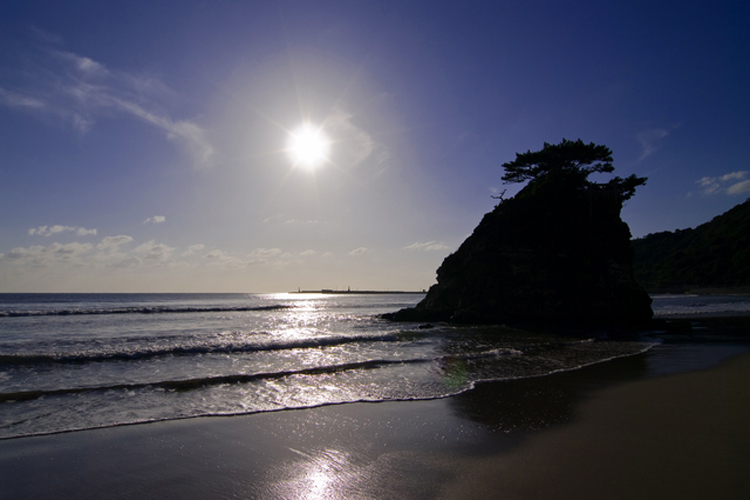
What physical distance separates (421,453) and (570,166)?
3646 cm

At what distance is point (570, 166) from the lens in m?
35.9

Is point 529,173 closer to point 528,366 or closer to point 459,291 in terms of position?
point 459,291

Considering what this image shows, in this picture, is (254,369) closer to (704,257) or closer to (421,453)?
(421,453)

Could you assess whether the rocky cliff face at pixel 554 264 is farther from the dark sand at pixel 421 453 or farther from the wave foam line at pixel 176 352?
the dark sand at pixel 421 453

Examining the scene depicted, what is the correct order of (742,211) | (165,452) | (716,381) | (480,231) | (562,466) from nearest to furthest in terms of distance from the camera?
(562,466) < (165,452) < (716,381) < (480,231) < (742,211)

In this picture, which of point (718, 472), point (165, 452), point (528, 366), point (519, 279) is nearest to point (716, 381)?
point (528, 366)

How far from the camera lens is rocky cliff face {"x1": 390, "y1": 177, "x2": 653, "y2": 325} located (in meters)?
27.6

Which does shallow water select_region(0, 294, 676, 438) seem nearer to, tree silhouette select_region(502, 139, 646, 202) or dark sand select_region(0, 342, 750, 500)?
dark sand select_region(0, 342, 750, 500)

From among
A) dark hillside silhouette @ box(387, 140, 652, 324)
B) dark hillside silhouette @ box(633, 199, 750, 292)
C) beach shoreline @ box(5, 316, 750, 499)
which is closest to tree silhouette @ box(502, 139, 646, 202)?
dark hillside silhouette @ box(387, 140, 652, 324)

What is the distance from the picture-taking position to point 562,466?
5176 millimetres

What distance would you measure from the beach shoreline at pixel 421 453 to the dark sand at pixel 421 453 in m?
0.02

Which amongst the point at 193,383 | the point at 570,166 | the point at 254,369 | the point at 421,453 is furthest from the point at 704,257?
the point at 193,383

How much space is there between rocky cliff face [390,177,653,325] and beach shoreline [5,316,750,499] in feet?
66.1

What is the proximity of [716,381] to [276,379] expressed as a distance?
11811 millimetres
